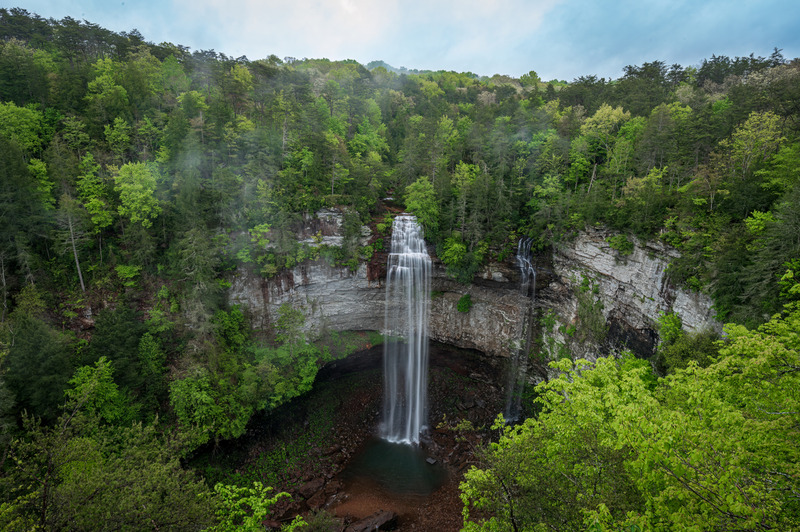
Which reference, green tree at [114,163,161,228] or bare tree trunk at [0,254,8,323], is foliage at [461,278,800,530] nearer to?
green tree at [114,163,161,228]

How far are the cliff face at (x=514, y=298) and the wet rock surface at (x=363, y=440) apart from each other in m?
3.30

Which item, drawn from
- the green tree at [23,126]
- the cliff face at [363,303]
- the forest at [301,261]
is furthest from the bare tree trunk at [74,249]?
the cliff face at [363,303]

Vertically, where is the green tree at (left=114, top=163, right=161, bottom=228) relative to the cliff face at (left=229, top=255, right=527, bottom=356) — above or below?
above

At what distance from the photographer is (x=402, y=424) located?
2822 cm

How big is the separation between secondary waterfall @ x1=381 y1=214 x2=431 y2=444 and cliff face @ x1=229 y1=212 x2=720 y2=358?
3.87 ft

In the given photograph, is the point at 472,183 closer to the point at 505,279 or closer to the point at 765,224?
the point at 505,279

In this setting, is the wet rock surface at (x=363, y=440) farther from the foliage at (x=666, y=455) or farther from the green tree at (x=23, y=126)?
the green tree at (x=23, y=126)

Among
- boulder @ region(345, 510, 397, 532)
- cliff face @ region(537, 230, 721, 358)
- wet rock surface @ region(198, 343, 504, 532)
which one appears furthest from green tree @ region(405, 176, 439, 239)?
boulder @ region(345, 510, 397, 532)

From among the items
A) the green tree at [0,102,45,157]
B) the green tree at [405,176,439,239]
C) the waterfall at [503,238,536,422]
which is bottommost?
the waterfall at [503,238,536,422]

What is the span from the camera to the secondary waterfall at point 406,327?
1159 inches

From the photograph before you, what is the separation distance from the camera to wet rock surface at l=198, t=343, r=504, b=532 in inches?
802

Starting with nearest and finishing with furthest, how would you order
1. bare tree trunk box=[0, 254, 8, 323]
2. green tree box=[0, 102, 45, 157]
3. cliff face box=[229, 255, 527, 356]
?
bare tree trunk box=[0, 254, 8, 323] → green tree box=[0, 102, 45, 157] → cliff face box=[229, 255, 527, 356]

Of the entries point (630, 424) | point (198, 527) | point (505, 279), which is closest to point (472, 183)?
point (505, 279)

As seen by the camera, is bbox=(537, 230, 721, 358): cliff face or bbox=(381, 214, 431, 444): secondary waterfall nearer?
bbox=(537, 230, 721, 358): cliff face
